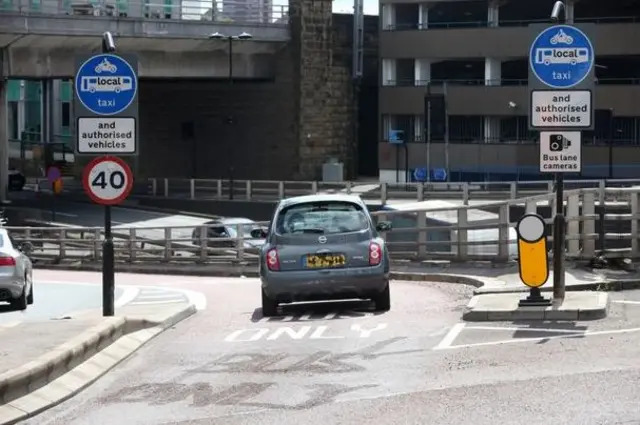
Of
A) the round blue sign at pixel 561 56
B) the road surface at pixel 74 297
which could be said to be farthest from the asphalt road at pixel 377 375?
the road surface at pixel 74 297

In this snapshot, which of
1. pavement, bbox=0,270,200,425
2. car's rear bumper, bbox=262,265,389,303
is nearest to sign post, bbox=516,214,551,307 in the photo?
car's rear bumper, bbox=262,265,389,303

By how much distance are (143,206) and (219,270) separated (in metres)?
28.1

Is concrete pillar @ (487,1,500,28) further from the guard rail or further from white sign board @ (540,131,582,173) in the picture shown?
white sign board @ (540,131,582,173)

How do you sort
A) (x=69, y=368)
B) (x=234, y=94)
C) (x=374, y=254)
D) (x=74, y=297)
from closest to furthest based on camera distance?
(x=69, y=368), (x=374, y=254), (x=74, y=297), (x=234, y=94)

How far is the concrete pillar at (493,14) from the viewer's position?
6431 centimetres

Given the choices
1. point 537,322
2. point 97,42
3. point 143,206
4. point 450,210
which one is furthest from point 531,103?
point 143,206

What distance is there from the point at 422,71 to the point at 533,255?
52.2 m

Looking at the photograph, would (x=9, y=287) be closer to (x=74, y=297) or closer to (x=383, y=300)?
(x=74, y=297)

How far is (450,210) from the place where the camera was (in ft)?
75.2

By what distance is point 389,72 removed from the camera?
67.5 m

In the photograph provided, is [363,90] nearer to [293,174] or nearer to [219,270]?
[293,174]

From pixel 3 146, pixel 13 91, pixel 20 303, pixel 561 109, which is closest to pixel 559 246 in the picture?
pixel 561 109

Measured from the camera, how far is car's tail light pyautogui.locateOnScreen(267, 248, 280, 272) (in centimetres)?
1642

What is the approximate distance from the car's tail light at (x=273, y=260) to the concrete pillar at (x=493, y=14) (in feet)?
163
